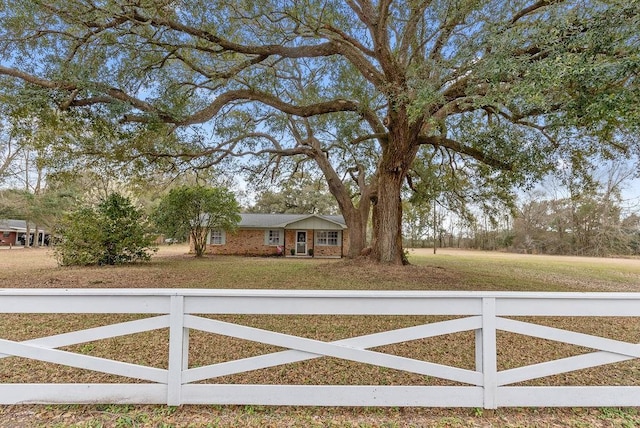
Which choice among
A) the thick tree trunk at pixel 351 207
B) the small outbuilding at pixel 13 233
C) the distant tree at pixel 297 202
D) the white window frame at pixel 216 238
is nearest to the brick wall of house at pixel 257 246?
the white window frame at pixel 216 238

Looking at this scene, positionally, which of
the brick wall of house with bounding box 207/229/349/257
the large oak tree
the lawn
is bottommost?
the lawn

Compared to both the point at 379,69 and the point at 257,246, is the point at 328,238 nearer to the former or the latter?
the point at 257,246

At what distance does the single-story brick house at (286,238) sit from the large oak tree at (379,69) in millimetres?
10142

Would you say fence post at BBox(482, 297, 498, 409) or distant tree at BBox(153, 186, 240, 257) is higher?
distant tree at BBox(153, 186, 240, 257)

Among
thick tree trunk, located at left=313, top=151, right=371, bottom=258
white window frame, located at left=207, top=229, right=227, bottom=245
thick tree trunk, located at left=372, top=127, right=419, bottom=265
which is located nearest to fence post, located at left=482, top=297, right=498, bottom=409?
thick tree trunk, located at left=372, top=127, right=419, bottom=265

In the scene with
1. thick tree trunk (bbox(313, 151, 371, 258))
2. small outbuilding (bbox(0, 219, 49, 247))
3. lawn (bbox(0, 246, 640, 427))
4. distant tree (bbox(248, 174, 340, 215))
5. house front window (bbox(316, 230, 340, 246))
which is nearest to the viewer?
lawn (bbox(0, 246, 640, 427))

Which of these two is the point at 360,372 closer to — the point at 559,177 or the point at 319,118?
the point at 559,177

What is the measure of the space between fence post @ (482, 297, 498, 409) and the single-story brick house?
1959 centimetres

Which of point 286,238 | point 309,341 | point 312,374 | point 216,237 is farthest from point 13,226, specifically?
point 309,341

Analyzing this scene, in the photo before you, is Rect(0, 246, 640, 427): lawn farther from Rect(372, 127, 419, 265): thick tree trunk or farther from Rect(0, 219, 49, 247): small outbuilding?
Rect(0, 219, 49, 247): small outbuilding

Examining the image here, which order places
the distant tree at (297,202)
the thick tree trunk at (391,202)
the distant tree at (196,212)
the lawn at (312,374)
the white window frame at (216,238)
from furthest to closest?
the distant tree at (297,202) → the white window frame at (216,238) → the distant tree at (196,212) → the thick tree trunk at (391,202) → the lawn at (312,374)

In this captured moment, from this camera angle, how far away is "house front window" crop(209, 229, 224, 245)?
22.3m

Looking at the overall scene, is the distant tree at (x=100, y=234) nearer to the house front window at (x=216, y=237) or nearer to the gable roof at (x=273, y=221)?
the gable roof at (x=273, y=221)

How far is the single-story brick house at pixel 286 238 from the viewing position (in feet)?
73.2
